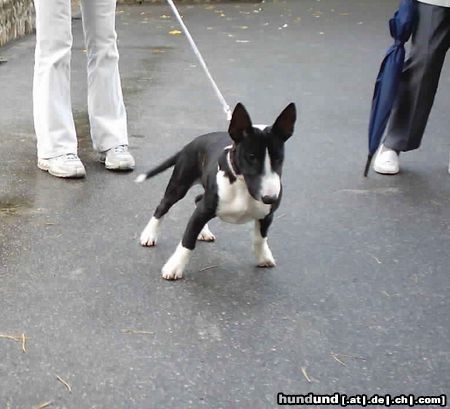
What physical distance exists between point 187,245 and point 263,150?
0.57 meters

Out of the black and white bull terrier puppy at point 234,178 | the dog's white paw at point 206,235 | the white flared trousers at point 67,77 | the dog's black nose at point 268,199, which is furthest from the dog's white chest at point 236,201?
the white flared trousers at point 67,77

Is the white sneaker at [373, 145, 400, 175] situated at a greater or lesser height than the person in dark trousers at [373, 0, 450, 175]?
lesser

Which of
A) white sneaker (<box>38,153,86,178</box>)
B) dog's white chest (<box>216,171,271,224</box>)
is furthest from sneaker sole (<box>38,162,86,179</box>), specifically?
dog's white chest (<box>216,171,271,224</box>)

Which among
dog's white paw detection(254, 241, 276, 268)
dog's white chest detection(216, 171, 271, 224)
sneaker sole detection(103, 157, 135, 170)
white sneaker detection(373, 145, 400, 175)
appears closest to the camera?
dog's white chest detection(216, 171, 271, 224)

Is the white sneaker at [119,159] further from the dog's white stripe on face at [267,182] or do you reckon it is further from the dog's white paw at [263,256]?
the dog's white stripe on face at [267,182]

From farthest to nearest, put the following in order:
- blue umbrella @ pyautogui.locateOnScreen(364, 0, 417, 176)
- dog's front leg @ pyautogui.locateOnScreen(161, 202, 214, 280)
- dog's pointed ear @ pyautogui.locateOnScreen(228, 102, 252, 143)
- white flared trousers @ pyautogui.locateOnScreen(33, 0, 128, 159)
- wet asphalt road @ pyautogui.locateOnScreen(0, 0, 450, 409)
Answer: blue umbrella @ pyautogui.locateOnScreen(364, 0, 417, 176)
white flared trousers @ pyautogui.locateOnScreen(33, 0, 128, 159)
dog's front leg @ pyautogui.locateOnScreen(161, 202, 214, 280)
dog's pointed ear @ pyautogui.locateOnScreen(228, 102, 252, 143)
wet asphalt road @ pyautogui.locateOnScreen(0, 0, 450, 409)

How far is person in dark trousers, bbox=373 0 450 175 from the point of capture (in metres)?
4.17

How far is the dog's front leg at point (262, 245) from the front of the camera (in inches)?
119

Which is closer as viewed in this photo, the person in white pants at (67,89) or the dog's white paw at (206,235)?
the dog's white paw at (206,235)

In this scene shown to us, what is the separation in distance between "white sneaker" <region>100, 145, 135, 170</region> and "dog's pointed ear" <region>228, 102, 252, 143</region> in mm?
1791

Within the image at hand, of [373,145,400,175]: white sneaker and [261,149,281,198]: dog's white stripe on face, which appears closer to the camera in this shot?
[261,149,281,198]: dog's white stripe on face

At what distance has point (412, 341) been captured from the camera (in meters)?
2.59

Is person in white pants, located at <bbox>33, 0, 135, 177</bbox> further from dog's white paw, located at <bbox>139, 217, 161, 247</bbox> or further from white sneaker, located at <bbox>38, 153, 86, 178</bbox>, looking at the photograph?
dog's white paw, located at <bbox>139, 217, 161, 247</bbox>

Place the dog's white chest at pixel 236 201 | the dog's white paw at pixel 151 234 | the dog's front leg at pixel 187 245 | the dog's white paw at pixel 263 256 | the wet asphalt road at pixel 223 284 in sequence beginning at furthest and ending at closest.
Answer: the dog's white paw at pixel 151 234 → the dog's white paw at pixel 263 256 → the dog's front leg at pixel 187 245 → the dog's white chest at pixel 236 201 → the wet asphalt road at pixel 223 284
